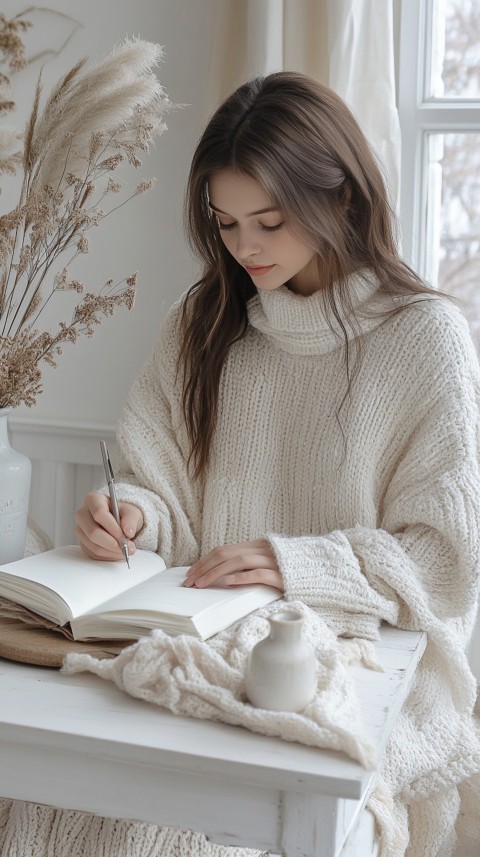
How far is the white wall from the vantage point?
2008mm

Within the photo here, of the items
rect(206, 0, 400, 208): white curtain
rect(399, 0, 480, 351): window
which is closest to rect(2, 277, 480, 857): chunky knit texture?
rect(206, 0, 400, 208): white curtain

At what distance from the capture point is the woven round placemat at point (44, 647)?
44.0 inches

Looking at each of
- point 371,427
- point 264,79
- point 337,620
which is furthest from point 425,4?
point 337,620

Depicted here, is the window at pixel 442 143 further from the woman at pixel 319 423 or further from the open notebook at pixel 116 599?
the open notebook at pixel 116 599

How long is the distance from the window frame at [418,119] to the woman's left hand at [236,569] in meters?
0.88

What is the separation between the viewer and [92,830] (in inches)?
46.0

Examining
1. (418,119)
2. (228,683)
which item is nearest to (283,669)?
(228,683)

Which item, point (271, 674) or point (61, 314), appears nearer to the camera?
point (271, 674)

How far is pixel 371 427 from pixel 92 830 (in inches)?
26.2

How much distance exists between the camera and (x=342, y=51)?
1.73 meters

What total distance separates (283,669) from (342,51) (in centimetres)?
120

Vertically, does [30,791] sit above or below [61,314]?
below

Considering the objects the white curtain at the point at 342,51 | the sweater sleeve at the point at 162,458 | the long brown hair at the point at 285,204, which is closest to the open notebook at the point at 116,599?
the sweater sleeve at the point at 162,458

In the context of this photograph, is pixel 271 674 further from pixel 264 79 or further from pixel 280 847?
pixel 264 79
